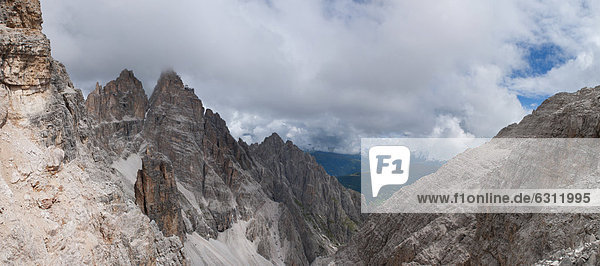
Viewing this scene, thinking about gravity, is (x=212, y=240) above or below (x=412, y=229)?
below

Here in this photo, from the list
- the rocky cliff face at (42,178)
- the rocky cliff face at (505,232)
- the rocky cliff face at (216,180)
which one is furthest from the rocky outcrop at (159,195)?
the rocky cliff face at (42,178)

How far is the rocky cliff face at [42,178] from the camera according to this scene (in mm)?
23703

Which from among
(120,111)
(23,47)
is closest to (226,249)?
(120,111)

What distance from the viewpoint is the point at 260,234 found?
151m

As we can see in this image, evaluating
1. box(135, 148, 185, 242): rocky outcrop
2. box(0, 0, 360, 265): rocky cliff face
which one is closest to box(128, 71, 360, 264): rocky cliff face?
box(0, 0, 360, 265): rocky cliff face

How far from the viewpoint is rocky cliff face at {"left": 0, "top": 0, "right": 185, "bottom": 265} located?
23.7 m

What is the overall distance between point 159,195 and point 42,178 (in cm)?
6094

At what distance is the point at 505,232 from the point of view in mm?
34875

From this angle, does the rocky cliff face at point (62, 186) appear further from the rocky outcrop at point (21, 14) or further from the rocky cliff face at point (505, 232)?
the rocky cliff face at point (505, 232)

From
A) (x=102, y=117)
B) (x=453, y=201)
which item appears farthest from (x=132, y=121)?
(x=453, y=201)

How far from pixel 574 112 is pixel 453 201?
27.4 meters

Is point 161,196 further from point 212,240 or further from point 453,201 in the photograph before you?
point 453,201

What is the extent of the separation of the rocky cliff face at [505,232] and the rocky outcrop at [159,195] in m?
43.6

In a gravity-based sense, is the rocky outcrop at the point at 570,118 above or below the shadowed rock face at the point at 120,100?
below
